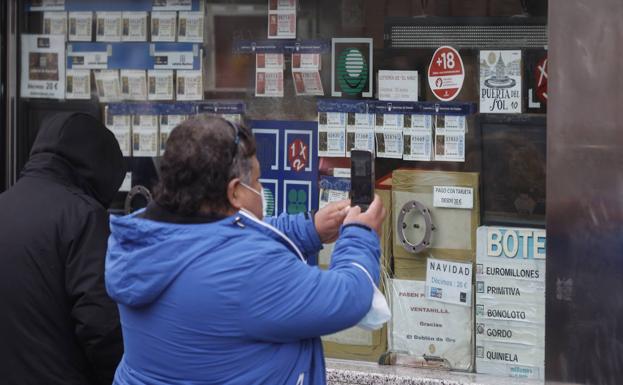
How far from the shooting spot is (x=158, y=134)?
221 inches

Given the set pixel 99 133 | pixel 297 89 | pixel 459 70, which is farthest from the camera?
pixel 297 89

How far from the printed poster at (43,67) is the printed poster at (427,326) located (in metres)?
2.20

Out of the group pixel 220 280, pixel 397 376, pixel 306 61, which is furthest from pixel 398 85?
pixel 220 280

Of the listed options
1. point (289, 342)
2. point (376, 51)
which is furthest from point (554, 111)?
point (289, 342)

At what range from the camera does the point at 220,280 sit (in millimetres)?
2562

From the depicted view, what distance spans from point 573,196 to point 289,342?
7.32ft

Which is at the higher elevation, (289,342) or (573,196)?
(573,196)

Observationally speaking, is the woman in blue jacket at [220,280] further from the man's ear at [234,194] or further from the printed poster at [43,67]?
the printed poster at [43,67]

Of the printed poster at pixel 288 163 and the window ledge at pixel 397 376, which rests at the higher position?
the printed poster at pixel 288 163

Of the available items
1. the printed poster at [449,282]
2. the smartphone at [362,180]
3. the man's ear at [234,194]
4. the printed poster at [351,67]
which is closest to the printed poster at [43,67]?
the printed poster at [351,67]

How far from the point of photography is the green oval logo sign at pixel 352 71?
16.9 ft

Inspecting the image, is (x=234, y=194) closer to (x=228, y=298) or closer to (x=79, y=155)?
(x=228, y=298)

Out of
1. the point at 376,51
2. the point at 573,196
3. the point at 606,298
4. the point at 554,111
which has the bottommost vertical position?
the point at 606,298

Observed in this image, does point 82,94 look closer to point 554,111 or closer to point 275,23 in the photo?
point 275,23
